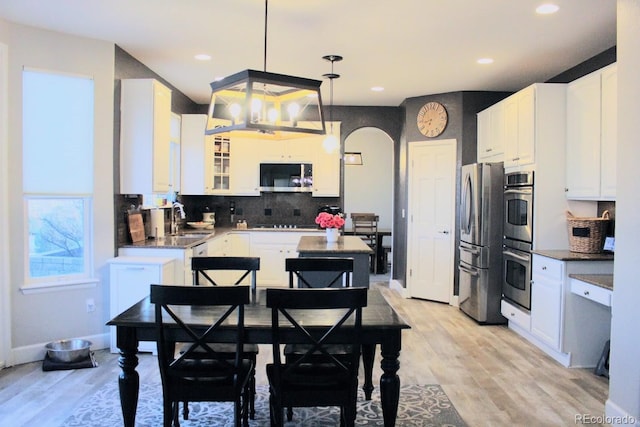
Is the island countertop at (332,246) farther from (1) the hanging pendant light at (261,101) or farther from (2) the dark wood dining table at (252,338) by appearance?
(2) the dark wood dining table at (252,338)

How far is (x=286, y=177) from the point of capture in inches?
287

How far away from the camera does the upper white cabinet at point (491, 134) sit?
17.7 feet

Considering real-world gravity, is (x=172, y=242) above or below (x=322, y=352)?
above

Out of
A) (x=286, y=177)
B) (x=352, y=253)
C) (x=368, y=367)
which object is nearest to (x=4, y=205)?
(x=352, y=253)

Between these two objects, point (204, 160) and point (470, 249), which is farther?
point (204, 160)

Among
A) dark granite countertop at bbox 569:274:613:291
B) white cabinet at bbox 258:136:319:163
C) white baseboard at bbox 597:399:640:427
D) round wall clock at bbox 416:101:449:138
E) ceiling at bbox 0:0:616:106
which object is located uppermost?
ceiling at bbox 0:0:616:106

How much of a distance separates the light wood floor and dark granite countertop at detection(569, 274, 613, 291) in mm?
773

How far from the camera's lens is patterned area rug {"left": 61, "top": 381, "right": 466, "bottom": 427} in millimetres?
3025

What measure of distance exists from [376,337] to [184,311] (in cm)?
103

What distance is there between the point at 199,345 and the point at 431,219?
15.5ft

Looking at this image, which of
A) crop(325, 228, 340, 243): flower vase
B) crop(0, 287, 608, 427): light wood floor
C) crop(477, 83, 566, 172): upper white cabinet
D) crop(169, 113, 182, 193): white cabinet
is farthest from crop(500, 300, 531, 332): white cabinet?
crop(169, 113, 182, 193): white cabinet

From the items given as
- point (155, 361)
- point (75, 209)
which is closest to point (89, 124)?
point (75, 209)

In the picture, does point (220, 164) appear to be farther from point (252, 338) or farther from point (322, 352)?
point (322, 352)

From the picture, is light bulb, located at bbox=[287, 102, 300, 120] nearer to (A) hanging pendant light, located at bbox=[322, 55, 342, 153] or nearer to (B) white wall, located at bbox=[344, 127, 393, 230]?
(A) hanging pendant light, located at bbox=[322, 55, 342, 153]
